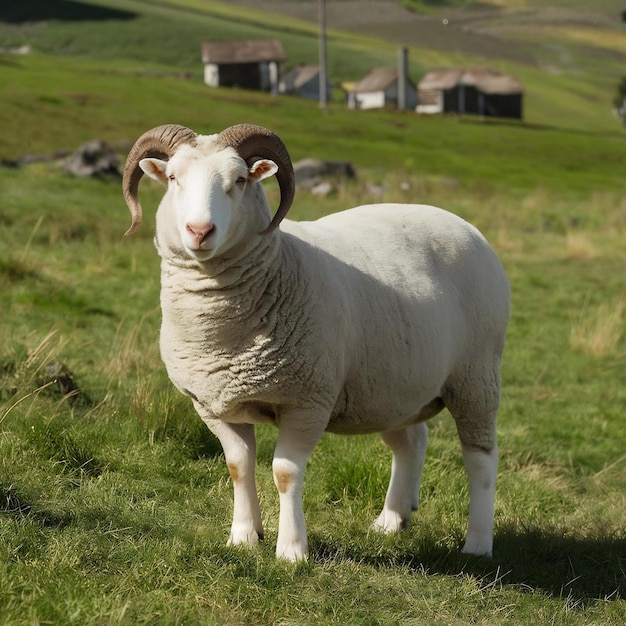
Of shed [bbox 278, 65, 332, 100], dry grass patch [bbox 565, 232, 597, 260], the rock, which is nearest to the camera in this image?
dry grass patch [bbox 565, 232, 597, 260]

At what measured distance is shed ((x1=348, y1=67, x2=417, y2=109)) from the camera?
9006 centimetres

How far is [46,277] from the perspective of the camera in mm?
12836

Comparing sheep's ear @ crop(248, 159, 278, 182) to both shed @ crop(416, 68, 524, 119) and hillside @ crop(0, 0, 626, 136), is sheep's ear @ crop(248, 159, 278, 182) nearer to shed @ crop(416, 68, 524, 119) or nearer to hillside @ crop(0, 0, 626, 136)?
hillside @ crop(0, 0, 626, 136)

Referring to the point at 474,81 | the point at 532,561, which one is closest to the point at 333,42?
the point at 474,81

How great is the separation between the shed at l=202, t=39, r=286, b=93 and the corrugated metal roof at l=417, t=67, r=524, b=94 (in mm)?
13702

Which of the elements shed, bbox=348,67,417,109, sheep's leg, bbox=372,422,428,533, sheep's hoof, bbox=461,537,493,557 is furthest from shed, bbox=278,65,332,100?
sheep's hoof, bbox=461,537,493,557

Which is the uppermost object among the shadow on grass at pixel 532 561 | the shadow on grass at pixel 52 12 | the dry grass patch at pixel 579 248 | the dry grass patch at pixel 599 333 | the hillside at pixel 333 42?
the shadow on grass at pixel 532 561

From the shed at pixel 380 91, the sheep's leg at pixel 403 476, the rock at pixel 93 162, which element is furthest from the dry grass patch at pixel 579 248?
the shed at pixel 380 91

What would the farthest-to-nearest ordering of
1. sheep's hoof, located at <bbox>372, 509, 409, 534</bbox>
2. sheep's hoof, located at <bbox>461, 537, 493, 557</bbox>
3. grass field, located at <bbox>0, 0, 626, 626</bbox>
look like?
sheep's hoof, located at <bbox>372, 509, 409, 534</bbox> → sheep's hoof, located at <bbox>461, 537, 493, 557</bbox> → grass field, located at <bbox>0, 0, 626, 626</bbox>

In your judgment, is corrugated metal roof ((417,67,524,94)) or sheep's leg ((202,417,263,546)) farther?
corrugated metal roof ((417,67,524,94))

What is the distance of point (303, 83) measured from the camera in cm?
9256

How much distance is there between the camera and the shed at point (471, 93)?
288 ft

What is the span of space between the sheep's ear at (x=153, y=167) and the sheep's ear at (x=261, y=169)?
44 cm

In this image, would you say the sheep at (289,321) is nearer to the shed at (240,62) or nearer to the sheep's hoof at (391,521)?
the sheep's hoof at (391,521)
